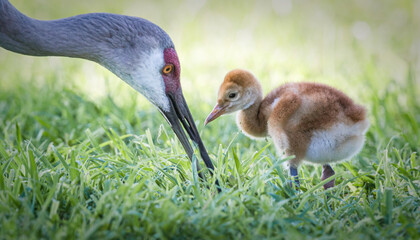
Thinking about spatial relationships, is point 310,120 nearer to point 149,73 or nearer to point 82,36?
point 149,73

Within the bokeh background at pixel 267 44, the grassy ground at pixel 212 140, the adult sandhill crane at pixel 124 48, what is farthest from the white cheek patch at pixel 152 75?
the bokeh background at pixel 267 44

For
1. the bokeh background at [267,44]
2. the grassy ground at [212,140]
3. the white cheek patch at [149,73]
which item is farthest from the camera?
the bokeh background at [267,44]

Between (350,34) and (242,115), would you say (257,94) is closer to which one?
(242,115)

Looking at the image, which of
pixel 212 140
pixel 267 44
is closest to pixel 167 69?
pixel 212 140

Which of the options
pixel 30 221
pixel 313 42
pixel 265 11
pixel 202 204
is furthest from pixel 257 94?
pixel 265 11

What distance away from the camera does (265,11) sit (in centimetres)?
775

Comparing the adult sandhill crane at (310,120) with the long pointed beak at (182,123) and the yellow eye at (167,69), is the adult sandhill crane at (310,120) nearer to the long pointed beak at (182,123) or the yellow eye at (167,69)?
the long pointed beak at (182,123)

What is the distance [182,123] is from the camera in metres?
3.07

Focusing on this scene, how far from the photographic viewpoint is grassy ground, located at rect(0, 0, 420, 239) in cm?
235

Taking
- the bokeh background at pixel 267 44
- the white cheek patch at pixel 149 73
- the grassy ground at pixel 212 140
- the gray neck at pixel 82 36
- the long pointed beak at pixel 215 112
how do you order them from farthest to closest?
the bokeh background at pixel 267 44, the long pointed beak at pixel 215 112, the white cheek patch at pixel 149 73, the gray neck at pixel 82 36, the grassy ground at pixel 212 140

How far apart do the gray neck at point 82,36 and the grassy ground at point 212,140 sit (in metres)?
0.58

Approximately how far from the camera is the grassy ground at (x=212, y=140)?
2346mm

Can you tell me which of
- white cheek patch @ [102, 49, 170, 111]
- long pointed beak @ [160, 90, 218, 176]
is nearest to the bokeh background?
long pointed beak @ [160, 90, 218, 176]

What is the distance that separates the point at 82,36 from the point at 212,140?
1545 millimetres
